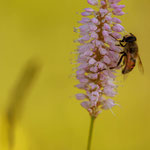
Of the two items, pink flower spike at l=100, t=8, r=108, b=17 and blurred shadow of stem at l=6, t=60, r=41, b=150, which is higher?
pink flower spike at l=100, t=8, r=108, b=17

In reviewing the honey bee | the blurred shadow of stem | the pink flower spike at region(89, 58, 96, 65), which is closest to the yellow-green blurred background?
the blurred shadow of stem

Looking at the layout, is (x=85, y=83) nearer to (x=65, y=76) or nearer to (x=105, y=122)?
(x=65, y=76)

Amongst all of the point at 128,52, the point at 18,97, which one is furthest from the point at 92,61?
the point at 18,97

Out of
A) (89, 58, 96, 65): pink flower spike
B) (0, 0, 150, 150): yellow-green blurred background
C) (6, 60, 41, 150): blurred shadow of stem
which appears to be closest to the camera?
(89, 58, 96, 65): pink flower spike

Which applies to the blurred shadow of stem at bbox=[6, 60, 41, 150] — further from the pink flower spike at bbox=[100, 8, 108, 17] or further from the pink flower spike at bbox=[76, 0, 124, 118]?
the pink flower spike at bbox=[100, 8, 108, 17]

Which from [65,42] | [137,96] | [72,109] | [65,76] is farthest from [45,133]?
[137,96]

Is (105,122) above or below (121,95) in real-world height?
below

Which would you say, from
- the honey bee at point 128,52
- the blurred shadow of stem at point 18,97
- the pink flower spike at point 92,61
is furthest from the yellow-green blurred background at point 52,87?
the pink flower spike at point 92,61
